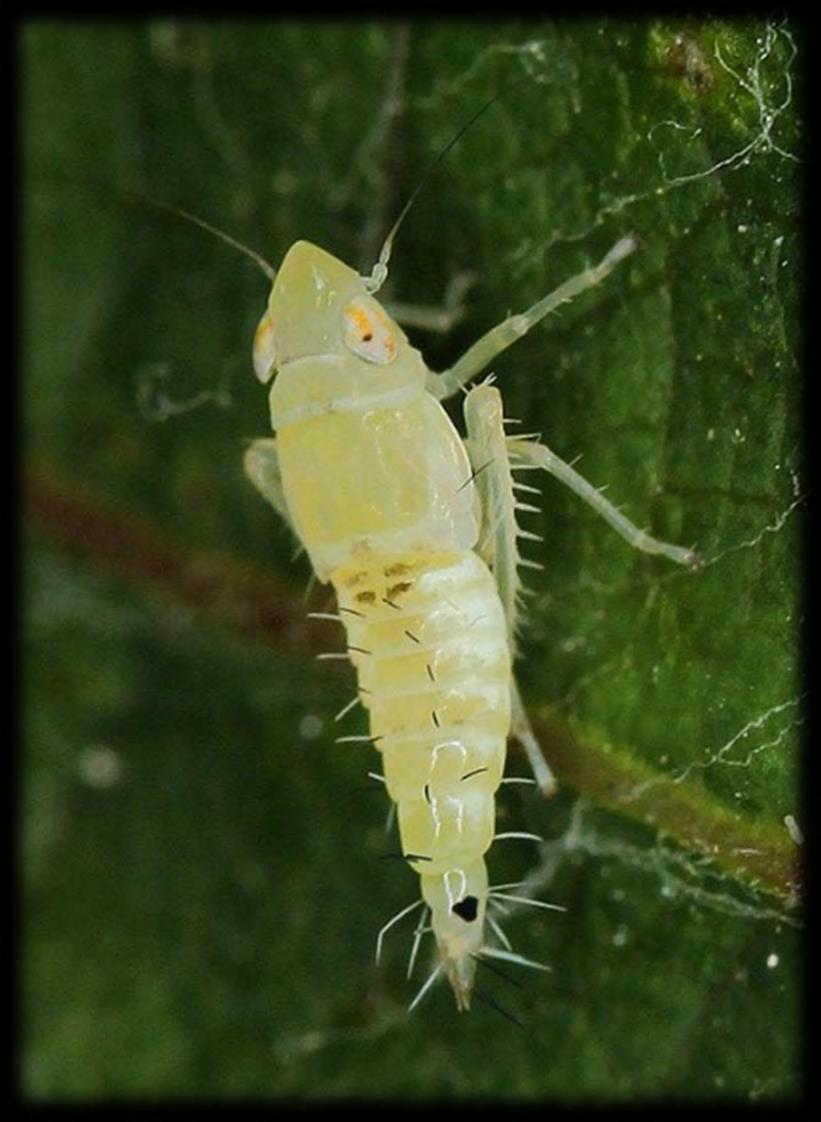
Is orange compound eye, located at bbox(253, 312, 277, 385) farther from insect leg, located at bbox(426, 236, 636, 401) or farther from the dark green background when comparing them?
the dark green background

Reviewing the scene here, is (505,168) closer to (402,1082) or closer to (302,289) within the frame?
(302,289)

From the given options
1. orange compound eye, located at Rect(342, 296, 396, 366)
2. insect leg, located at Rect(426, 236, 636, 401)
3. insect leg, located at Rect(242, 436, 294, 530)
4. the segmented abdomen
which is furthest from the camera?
insect leg, located at Rect(242, 436, 294, 530)

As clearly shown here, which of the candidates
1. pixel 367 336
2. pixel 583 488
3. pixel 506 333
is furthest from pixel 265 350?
pixel 583 488

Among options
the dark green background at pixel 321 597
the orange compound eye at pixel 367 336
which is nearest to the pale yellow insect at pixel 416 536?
the orange compound eye at pixel 367 336

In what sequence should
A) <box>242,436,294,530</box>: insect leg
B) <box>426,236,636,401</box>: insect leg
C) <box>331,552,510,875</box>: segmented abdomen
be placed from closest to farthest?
1. <box>331,552,510,875</box>: segmented abdomen
2. <box>426,236,636,401</box>: insect leg
3. <box>242,436,294,530</box>: insect leg

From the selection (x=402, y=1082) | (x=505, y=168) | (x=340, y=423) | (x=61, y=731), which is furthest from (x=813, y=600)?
(x=61, y=731)

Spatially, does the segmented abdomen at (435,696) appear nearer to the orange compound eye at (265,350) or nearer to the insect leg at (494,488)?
the insect leg at (494,488)

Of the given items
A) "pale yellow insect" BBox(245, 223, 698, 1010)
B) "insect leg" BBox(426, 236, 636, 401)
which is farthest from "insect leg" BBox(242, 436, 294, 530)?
"insect leg" BBox(426, 236, 636, 401)
